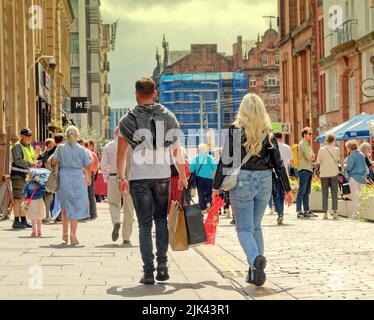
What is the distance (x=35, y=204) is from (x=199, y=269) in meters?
6.24

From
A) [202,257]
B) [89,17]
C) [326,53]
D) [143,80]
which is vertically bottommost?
[202,257]

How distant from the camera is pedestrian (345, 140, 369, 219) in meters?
20.9

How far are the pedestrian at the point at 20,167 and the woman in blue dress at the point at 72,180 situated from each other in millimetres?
4617

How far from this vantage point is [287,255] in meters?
12.2

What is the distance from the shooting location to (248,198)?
9.46 metres

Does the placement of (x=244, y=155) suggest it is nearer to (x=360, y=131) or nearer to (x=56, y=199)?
(x=56, y=199)

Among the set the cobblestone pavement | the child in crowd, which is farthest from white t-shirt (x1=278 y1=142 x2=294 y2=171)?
the child in crowd

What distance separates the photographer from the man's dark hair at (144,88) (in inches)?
388

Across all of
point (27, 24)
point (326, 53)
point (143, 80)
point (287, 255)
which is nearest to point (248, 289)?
point (143, 80)

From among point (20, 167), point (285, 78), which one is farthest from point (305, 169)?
point (285, 78)

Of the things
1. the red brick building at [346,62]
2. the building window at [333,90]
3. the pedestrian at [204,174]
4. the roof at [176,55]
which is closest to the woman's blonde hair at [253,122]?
the pedestrian at [204,174]

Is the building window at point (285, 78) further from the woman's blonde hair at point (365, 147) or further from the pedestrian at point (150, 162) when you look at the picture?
the pedestrian at point (150, 162)
